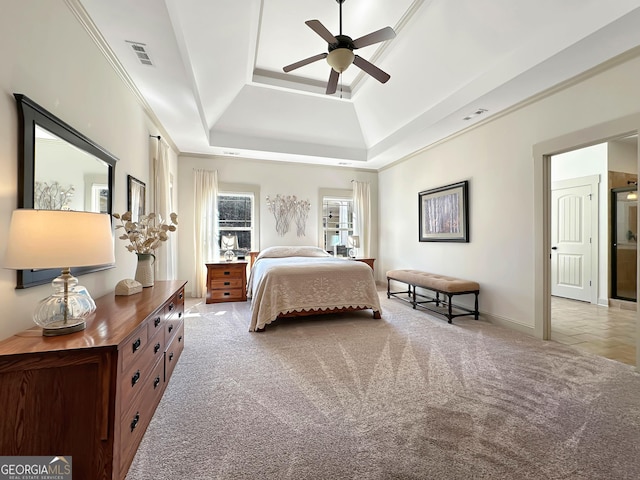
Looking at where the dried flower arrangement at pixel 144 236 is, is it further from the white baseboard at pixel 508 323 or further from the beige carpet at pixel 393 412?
the white baseboard at pixel 508 323

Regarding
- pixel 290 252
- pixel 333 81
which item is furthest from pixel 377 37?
pixel 290 252

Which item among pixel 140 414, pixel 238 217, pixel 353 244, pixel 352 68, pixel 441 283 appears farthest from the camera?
pixel 353 244

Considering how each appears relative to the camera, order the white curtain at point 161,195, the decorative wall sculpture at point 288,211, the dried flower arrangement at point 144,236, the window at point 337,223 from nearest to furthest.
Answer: the dried flower arrangement at point 144,236
the white curtain at point 161,195
the decorative wall sculpture at point 288,211
the window at point 337,223

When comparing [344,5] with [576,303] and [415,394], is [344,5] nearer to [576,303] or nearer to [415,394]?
[415,394]

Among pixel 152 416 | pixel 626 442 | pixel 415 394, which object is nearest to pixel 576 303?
pixel 626 442

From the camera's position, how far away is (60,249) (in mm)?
1213

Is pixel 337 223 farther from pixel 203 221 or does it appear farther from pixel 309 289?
pixel 309 289

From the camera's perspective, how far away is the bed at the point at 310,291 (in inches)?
145

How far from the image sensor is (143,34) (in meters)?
2.34

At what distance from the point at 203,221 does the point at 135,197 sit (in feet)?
7.89

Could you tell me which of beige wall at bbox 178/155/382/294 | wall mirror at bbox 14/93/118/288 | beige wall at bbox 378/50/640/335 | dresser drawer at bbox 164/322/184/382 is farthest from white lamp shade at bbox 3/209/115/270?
beige wall at bbox 178/155/382/294

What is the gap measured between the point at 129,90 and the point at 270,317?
299 cm

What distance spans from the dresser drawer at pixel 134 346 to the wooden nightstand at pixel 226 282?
3.30 metres

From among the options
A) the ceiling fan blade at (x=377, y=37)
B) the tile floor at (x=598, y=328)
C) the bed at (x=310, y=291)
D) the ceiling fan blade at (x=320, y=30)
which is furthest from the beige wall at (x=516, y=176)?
the ceiling fan blade at (x=320, y=30)
